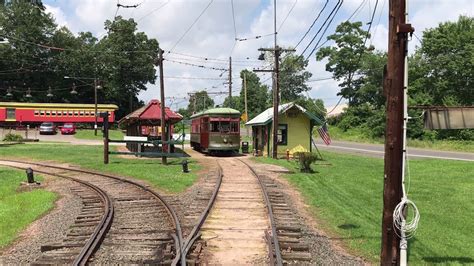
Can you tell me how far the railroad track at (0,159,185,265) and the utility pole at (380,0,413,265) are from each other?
3474 millimetres

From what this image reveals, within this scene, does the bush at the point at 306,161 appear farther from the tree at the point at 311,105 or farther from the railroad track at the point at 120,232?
the tree at the point at 311,105

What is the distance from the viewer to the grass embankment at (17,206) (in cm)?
1190

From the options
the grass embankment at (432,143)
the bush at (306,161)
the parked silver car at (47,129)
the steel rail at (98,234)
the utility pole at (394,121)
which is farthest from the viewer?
the parked silver car at (47,129)

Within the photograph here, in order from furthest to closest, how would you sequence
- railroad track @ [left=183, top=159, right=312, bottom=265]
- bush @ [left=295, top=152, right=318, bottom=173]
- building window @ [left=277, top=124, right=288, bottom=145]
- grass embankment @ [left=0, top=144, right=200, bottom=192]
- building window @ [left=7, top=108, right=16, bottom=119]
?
1. building window @ [left=7, top=108, right=16, bottom=119]
2. building window @ [left=277, top=124, right=288, bottom=145]
3. bush @ [left=295, top=152, right=318, bottom=173]
4. grass embankment @ [left=0, top=144, right=200, bottom=192]
5. railroad track @ [left=183, top=159, right=312, bottom=265]

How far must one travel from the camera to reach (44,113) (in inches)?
2734

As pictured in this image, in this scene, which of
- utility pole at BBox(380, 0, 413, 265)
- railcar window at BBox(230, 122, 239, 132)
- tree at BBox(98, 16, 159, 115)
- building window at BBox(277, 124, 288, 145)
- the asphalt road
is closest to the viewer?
utility pole at BBox(380, 0, 413, 265)

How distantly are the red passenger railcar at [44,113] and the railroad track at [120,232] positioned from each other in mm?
55581

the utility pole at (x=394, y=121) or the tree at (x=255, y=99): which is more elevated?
the tree at (x=255, y=99)

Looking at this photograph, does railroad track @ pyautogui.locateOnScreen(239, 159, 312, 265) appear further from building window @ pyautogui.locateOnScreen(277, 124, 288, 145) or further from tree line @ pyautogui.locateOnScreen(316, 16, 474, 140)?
tree line @ pyautogui.locateOnScreen(316, 16, 474, 140)

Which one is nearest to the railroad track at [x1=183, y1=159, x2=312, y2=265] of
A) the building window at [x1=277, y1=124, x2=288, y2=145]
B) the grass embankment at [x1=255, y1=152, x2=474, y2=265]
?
the grass embankment at [x1=255, y1=152, x2=474, y2=265]

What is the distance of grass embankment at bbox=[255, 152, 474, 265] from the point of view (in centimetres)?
984

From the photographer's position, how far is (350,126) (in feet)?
233

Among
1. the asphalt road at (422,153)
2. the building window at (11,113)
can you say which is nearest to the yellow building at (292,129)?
the asphalt road at (422,153)

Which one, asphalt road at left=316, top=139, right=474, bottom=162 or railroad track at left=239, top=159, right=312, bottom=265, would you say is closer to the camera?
railroad track at left=239, top=159, right=312, bottom=265
